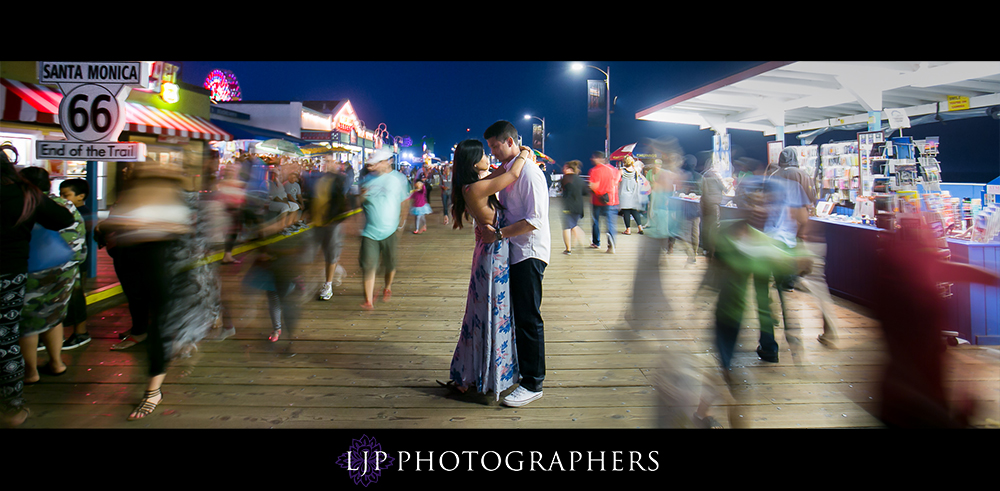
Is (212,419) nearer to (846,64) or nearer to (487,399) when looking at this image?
(487,399)

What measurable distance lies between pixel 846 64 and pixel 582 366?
262 inches

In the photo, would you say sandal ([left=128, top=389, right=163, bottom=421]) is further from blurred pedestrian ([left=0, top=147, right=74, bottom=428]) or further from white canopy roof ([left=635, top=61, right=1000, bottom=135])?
white canopy roof ([left=635, top=61, right=1000, bottom=135])

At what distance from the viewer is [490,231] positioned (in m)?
3.18

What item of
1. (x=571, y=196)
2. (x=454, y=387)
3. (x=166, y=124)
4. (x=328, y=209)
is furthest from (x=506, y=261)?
(x=166, y=124)

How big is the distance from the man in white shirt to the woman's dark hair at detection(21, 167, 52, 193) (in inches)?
120

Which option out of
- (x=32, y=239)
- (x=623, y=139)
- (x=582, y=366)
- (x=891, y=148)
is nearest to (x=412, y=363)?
(x=582, y=366)

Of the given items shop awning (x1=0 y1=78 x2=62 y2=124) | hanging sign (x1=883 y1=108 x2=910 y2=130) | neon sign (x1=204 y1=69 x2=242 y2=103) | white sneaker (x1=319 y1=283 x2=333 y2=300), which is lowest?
white sneaker (x1=319 y1=283 x2=333 y2=300)

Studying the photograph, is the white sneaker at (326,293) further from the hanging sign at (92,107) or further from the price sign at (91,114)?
the price sign at (91,114)

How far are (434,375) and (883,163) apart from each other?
6.17 meters

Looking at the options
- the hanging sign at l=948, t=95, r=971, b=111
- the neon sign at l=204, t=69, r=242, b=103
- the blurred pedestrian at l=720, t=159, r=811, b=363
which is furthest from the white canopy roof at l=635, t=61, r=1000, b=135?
the neon sign at l=204, t=69, r=242, b=103

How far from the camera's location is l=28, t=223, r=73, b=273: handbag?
132 inches

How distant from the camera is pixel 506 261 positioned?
3268mm
